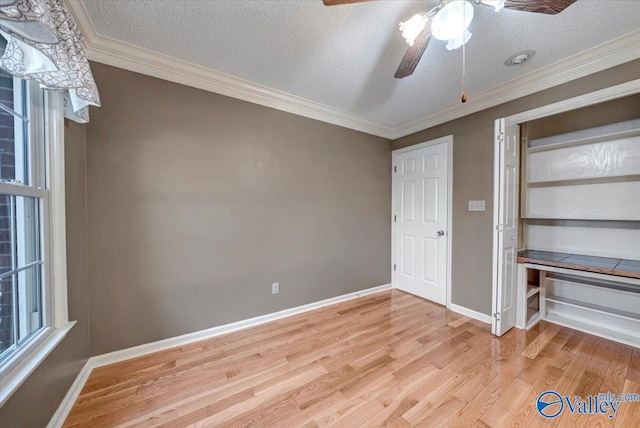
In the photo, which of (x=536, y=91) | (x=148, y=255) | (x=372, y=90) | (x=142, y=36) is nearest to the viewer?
(x=142, y=36)

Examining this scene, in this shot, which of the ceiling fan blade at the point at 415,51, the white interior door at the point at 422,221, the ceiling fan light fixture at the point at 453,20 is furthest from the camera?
the white interior door at the point at 422,221

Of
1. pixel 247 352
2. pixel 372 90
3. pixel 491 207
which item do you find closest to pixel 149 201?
pixel 247 352

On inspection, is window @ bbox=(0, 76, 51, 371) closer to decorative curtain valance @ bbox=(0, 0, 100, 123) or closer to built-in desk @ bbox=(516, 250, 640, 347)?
decorative curtain valance @ bbox=(0, 0, 100, 123)

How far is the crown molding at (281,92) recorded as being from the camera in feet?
5.56

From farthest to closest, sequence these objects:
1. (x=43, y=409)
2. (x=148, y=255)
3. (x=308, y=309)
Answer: (x=308, y=309) → (x=148, y=255) → (x=43, y=409)

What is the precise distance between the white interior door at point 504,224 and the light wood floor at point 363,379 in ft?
0.88

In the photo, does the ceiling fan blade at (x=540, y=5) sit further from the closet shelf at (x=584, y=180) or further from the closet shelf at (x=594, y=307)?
the closet shelf at (x=594, y=307)

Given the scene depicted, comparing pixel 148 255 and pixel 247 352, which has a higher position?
pixel 148 255

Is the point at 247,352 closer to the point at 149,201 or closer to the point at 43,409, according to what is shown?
the point at 43,409

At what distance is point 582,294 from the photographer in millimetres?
2385

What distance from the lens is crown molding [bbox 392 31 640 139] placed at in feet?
5.60

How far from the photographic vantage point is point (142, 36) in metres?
1.69

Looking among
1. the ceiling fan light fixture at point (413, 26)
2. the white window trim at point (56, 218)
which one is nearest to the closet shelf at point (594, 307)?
the ceiling fan light fixture at point (413, 26)

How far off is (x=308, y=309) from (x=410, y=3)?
2.87m
